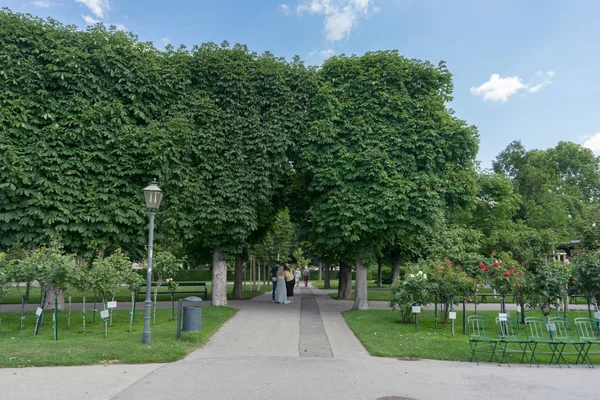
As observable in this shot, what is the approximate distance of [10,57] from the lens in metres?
17.2

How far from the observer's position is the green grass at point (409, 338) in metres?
10.4

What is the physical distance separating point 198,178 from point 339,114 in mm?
6861

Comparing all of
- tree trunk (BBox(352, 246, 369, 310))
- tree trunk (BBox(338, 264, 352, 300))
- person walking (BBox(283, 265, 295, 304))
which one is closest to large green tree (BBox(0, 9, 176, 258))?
person walking (BBox(283, 265, 295, 304))

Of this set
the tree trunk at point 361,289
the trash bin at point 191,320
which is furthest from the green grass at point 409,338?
the trash bin at point 191,320

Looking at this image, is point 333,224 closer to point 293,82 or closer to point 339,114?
point 339,114

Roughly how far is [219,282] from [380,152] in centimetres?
931

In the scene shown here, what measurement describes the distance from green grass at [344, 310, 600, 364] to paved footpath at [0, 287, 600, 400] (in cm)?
57

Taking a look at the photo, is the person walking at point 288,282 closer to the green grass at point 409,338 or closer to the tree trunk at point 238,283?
the tree trunk at point 238,283

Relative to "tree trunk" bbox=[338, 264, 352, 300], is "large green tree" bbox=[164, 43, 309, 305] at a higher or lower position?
higher

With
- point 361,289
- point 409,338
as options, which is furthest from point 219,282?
point 409,338

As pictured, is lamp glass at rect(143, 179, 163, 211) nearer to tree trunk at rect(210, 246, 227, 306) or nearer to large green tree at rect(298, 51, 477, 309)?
tree trunk at rect(210, 246, 227, 306)

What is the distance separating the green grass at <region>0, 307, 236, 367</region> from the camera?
30.9 ft

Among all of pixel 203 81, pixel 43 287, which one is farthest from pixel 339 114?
pixel 43 287

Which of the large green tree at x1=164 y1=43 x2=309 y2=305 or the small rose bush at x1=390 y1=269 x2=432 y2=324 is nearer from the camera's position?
the small rose bush at x1=390 y1=269 x2=432 y2=324
